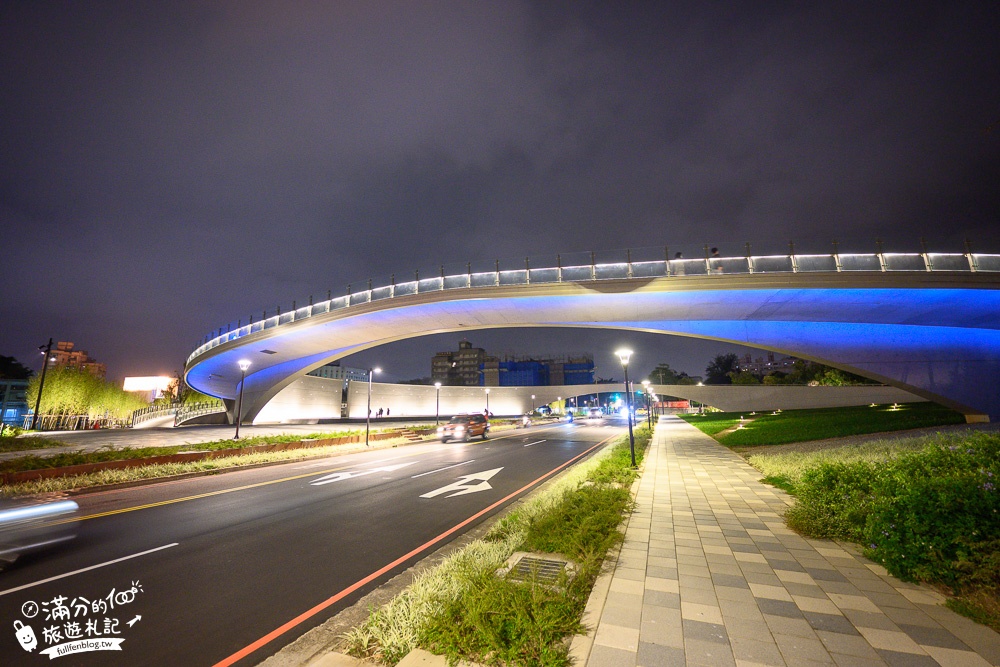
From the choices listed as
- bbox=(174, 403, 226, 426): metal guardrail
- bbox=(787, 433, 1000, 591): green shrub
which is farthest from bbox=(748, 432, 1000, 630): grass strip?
bbox=(174, 403, 226, 426): metal guardrail

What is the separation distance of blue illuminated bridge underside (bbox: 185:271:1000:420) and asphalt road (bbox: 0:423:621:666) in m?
19.3

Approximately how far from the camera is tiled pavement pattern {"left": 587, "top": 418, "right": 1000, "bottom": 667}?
3463 mm

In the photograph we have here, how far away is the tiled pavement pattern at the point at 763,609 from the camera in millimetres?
3463

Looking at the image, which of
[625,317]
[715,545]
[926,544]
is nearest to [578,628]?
[715,545]

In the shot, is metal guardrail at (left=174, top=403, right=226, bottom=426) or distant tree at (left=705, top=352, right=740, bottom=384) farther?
distant tree at (left=705, top=352, right=740, bottom=384)

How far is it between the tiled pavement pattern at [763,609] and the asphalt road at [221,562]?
138 inches

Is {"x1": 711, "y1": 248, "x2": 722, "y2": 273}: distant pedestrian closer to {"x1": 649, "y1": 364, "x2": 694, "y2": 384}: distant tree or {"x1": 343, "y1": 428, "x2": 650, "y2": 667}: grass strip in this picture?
{"x1": 343, "y1": 428, "x2": 650, "y2": 667}: grass strip

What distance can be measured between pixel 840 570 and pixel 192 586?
876cm

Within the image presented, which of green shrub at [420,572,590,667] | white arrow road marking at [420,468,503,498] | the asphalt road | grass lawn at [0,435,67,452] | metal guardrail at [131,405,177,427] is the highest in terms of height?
metal guardrail at [131,405,177,427]

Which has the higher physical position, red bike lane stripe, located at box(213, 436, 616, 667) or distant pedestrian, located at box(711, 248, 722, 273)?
distant pedestrian, located at box(711, 248, 722, 273)

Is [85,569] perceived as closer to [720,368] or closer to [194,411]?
[194,411]

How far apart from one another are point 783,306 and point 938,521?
83.5ft

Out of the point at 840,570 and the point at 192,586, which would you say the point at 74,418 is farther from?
the point at 840,570

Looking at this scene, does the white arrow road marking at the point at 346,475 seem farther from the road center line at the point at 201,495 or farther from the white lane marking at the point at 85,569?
the white lane marking at the point at 85,569
